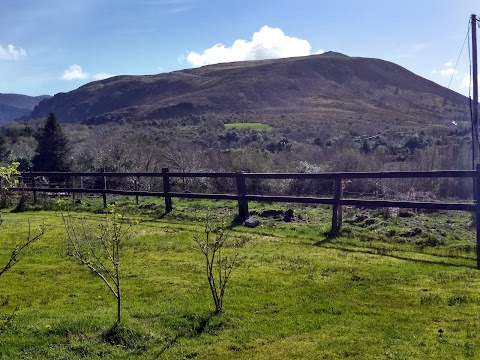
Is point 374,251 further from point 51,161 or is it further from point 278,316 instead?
point 51,161

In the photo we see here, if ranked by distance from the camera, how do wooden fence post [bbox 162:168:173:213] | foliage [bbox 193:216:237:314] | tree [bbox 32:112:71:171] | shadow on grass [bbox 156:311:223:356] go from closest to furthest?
shadow on grass [bbox 156:311:223:356], foliage [bbox 193:216:237:314], wooden fence post [bbox 162:168:173:213], tree [bbox 32:112:71:171]

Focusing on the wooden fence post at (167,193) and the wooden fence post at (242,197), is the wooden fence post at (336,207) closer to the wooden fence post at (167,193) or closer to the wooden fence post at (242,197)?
the wooden fence post at (242,197)

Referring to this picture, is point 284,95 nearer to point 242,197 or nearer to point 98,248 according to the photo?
point 242,197

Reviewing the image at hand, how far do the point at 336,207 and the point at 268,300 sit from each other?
4793 mm

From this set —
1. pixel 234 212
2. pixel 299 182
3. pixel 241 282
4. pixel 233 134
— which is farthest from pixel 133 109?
pixel 241 282

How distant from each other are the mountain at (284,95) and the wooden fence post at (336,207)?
58.2 m

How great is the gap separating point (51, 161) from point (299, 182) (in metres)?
21.0

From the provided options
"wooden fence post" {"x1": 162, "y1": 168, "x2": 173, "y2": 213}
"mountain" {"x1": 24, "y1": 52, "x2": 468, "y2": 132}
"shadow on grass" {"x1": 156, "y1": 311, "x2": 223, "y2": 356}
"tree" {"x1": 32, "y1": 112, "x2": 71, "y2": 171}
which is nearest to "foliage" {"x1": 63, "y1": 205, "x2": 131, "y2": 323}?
"shadow on grass" {"x1": 156, "y1": 311, "x2": 223, "y2": 356}

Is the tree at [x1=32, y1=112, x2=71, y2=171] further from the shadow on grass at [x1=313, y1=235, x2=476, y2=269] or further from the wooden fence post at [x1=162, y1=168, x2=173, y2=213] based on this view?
the shadow on grass at [x1=313, y1=235, x2=476, y2=269]

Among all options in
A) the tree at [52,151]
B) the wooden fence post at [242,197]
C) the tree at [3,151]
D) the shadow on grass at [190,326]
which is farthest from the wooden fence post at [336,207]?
the tree at [3,151]

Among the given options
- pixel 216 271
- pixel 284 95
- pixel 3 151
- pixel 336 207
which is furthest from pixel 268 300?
pixel 284 95

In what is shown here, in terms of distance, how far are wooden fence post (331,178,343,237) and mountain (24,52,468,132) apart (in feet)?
191

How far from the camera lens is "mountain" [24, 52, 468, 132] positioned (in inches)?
3228

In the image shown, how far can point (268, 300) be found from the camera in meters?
6.14
